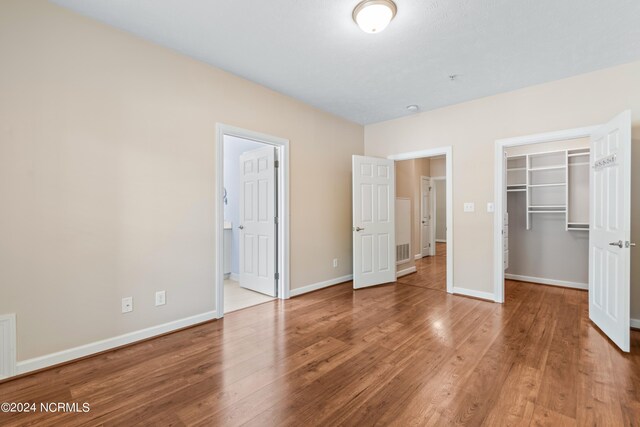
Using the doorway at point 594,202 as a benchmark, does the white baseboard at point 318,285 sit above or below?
below

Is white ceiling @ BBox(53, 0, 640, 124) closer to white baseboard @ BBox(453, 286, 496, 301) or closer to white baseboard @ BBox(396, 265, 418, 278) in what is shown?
white baseboard @ BBox(453, 286, 496, 301)

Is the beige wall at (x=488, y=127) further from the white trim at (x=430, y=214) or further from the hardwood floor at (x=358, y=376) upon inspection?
the white trim at (x=430, y=214)

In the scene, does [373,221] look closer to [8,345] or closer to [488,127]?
[488,127]

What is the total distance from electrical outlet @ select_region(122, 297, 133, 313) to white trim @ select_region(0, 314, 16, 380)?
66 centimetres

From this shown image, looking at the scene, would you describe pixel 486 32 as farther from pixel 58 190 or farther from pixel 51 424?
pixel 51 424

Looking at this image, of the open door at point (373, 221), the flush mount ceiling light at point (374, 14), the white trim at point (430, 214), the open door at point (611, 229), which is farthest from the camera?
the white trim at point (430, 214)

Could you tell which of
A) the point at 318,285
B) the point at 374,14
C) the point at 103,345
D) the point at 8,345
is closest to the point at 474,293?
the point at 318,285

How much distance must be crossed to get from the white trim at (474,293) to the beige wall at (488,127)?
0.06 m

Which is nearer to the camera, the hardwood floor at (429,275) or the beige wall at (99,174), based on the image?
the beige wall at (99,174)

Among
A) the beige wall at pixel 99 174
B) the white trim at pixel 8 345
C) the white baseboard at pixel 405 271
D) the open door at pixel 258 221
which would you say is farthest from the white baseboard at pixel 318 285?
the white trim at pixel 8 345

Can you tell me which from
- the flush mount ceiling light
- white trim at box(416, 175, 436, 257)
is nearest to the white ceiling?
the flush mount ceiling light

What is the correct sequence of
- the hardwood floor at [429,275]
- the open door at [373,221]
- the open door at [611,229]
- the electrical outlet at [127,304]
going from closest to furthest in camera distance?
the open door at [611,229] → the electrical outlet at [127,304] → the open door at [373,221] → the hardwood floor at [429,275]

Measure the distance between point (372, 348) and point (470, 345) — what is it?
88cm

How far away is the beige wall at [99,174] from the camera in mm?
2111
